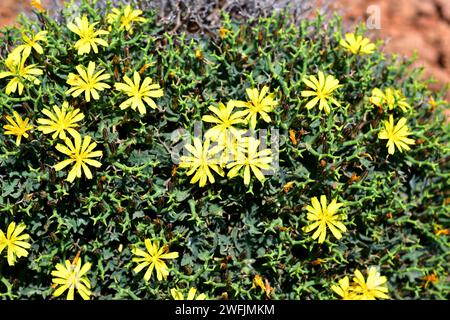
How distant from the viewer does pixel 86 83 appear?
2.38 m

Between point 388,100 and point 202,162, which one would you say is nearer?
point 202,162

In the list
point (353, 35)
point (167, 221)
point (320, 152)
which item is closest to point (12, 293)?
point (167, 221)

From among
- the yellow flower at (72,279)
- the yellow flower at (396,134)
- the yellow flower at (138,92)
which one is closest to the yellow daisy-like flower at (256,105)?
the yellow flower at (138,92)

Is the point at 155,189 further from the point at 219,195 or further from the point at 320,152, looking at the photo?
the point at 320,152

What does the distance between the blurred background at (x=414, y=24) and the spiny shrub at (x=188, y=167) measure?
2026 millimetres

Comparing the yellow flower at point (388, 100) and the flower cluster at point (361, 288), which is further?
the yellow flower at point (388, 100)

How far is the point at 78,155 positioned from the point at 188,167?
0.46m

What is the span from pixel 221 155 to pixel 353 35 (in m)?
1.08

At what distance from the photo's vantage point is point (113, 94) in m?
2.48

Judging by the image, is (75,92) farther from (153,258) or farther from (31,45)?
(153,258)

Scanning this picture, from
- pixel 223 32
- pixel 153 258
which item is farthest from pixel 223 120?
pixel 153 258

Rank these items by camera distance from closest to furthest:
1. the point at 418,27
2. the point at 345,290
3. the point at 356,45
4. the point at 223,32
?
the point at 345,290 → the point at 223,32 → the point at 356,45 → the point at 418,27

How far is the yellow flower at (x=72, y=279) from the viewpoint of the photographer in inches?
93.7

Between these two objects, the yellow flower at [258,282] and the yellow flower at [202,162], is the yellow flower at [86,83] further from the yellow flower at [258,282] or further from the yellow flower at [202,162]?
the yellow flower at [258,282]
